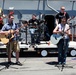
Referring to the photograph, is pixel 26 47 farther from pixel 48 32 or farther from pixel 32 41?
pixel 48 32

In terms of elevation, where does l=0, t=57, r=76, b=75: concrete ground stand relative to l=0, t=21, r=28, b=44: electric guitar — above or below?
below

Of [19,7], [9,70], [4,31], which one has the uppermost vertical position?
[19,7]

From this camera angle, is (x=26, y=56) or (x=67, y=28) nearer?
(x=67, y=28)

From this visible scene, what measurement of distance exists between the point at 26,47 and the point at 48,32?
12.8 feet

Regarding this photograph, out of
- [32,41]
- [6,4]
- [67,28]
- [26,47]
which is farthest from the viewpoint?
[6,4]

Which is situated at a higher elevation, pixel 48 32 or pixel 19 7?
pixel 19 7

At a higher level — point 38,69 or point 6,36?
point 6,36

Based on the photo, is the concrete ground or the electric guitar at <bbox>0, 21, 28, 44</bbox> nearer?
the concrete ground

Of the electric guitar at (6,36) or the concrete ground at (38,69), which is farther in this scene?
the electric guitar at (6,36)

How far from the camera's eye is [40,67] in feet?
35.3

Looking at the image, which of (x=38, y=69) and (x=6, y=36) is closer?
(x=38, y=69)

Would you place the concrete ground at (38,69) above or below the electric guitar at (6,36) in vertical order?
below

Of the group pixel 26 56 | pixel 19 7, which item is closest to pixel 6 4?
pixel 19 7

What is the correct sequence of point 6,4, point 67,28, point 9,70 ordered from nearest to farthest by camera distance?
1. point 9,70
2. point 67,28
3. point 6,4
